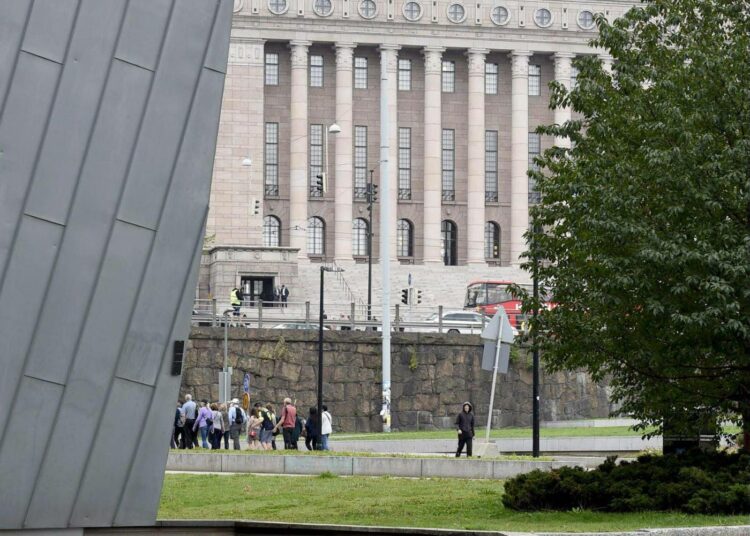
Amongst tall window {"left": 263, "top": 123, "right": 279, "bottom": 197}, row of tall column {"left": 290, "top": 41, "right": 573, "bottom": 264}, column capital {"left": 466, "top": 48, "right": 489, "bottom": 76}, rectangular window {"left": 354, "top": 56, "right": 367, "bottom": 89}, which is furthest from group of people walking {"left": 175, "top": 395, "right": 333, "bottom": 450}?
column capital {"left": 466, "top": 48, "right": 489, "bottom": 76}

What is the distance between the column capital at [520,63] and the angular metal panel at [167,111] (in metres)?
90.7

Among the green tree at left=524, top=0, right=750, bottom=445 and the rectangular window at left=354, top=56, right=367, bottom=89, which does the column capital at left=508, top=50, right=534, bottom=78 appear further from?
the green tree at left=524, top=0, right=750, bottom=445

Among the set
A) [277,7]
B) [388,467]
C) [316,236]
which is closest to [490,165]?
[316,236]

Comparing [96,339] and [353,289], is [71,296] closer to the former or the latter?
[96,339]

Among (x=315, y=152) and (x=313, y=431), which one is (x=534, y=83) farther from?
(x=313, y=431)

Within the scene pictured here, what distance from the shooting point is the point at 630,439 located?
45.1 metres

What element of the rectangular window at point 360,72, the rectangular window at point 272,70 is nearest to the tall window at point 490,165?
the rectangular window at point 360,72

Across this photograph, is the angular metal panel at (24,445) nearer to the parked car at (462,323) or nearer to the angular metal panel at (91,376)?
the angular metal panel at (91,376)

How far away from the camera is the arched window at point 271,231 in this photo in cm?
10131

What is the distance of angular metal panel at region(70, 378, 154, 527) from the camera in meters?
13.8

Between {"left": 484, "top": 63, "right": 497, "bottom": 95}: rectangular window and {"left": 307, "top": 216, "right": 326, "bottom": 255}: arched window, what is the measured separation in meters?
13.6

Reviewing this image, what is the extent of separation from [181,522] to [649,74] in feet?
35.3

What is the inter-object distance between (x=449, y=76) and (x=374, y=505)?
83140mm

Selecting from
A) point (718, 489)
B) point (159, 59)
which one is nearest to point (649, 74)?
point (718, 489)
